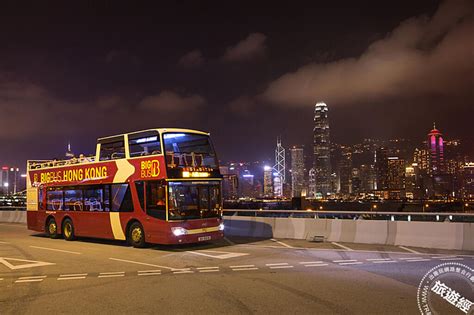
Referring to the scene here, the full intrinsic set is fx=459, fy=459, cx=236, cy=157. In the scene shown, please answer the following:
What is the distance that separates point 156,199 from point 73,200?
5.78 m

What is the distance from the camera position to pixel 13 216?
3453 centimetres

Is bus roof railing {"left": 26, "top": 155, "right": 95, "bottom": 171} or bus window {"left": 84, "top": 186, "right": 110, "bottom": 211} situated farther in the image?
bus roof railing {"left": 26, "top": 155, "right": 95, "bottom": 171}

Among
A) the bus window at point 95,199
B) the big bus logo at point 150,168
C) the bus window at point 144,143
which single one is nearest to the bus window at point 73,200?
the bus window at point 95,199

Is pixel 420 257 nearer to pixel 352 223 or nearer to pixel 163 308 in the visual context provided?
pixel 352 223

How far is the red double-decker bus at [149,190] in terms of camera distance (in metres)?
14.8

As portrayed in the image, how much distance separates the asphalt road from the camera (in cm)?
749

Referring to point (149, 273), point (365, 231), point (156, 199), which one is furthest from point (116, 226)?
point (365, 231)

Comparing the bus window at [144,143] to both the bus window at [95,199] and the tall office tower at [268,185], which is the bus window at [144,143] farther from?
the tall office tower at [268,185]

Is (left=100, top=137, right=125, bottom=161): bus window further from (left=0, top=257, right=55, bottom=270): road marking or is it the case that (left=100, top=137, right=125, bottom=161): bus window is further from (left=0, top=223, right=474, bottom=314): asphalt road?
(left=0, top=257, right=55, bottom=270): road marking

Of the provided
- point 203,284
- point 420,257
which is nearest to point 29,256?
point 203,284

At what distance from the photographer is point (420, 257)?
12695 mm

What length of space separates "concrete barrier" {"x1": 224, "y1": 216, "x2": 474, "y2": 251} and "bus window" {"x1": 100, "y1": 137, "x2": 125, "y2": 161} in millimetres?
6556

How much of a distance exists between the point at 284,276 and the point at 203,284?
6.05ft

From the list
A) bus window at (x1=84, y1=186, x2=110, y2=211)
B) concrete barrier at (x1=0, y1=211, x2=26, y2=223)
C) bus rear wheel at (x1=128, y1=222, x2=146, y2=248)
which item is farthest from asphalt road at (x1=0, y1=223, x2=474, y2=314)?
concrete barrier at (x1=0, y1=211, x2=26, y2=223)
